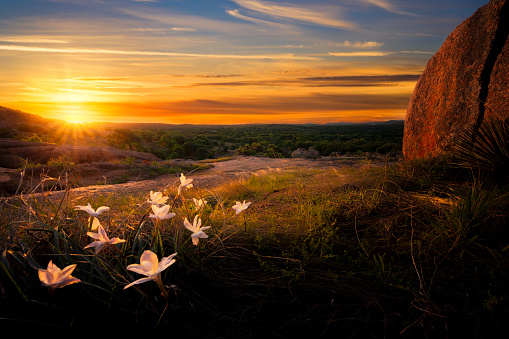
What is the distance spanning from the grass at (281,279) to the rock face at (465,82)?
10.9 ft

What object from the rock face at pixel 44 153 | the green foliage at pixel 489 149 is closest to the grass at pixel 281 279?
the green foliage at pixel 489 149

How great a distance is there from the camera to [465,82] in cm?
560

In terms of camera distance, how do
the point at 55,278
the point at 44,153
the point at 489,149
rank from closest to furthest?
1. the point at 55,278
2. the point at 489,149
3. the point at 44,153

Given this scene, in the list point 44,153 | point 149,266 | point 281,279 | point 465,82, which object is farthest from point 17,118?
point 149,266

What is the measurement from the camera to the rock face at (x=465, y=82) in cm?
514

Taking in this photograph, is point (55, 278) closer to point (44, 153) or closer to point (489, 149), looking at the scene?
point (489, 149)

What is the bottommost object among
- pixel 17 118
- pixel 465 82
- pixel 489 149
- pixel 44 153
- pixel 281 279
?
pixel 281 279

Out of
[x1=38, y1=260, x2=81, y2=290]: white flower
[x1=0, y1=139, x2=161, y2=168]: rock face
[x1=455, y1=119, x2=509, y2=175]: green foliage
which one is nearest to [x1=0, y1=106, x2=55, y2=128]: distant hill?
[x1=0, y1=139, x2=161, y2=168]: rock face

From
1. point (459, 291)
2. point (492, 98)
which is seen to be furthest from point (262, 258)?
point (492, 98)

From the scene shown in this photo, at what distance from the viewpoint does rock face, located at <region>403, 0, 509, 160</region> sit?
5141 millimetres

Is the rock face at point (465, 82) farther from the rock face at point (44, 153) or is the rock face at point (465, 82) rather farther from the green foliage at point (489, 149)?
the rock face at point (44, 153)

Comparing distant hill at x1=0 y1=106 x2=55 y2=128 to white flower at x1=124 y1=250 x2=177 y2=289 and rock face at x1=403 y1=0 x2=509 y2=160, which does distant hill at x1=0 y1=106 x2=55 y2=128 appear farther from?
white flower at x1=124 y1=250 x2=177 y2=289

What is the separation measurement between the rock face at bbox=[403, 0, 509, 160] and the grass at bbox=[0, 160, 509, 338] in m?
3.33

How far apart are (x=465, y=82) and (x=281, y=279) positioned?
575 centimetres
